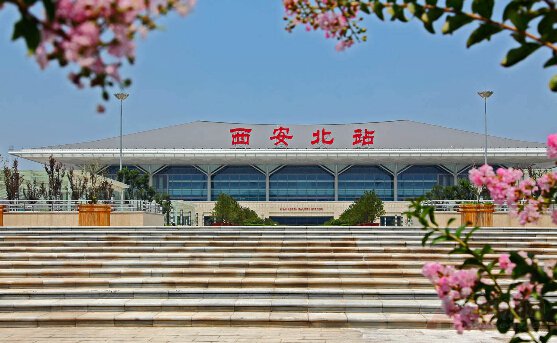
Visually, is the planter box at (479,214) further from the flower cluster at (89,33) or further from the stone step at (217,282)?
the flower cluster at (89,33)

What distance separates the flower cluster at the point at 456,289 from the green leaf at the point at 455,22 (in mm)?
1377

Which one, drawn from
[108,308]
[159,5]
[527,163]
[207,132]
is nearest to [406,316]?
[108,308]

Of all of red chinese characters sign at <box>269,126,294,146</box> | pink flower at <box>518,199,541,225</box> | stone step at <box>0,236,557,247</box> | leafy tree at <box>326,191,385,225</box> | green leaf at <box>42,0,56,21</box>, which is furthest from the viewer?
red chinese characters sign at <box>269,126,294,146</box>

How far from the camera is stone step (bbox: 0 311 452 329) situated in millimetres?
13844

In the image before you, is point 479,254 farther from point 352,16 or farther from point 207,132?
point 207,132

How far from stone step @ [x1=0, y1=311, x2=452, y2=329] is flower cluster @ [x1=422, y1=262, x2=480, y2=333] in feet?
31.8

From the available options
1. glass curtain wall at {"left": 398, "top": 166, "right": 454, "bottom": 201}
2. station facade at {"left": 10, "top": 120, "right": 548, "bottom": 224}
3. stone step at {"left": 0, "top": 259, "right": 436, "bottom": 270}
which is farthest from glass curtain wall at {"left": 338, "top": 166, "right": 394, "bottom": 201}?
stone step at {"left": 0, "top": 259, "right": 436, "bottom": 270}

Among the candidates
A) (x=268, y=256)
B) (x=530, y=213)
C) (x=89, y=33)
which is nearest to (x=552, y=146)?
(x=530, y=213)

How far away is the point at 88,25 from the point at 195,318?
1243 centimetres

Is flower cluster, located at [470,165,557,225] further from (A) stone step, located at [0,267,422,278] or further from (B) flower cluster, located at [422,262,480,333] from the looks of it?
(A) stone step, located at [0,267,422,278]

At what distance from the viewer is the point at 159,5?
2.45m

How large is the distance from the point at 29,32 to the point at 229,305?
13.2m

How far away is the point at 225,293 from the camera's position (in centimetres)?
1603

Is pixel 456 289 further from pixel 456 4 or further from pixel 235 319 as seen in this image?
pixel 235 319
